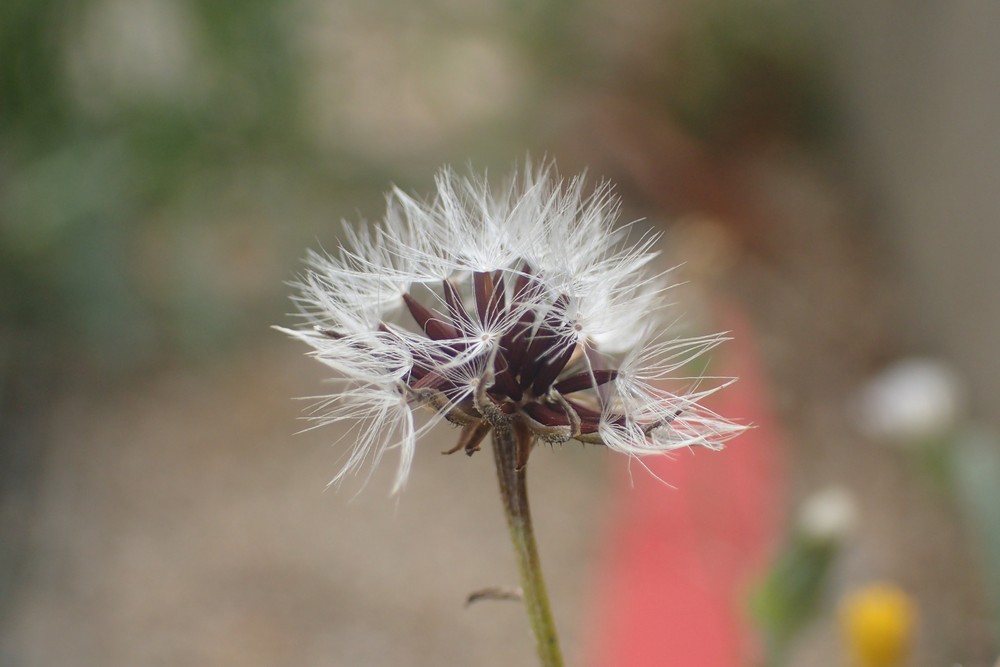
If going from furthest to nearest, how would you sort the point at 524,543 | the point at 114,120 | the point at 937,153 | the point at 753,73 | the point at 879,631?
the point at 753,73 < the point at 937,153 < the point at 114,120 < the point at 879,631 < the point at 524,543

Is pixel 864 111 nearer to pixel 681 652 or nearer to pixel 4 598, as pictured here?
pixel 681 652

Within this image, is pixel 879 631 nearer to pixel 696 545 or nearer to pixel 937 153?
pixel 696 545

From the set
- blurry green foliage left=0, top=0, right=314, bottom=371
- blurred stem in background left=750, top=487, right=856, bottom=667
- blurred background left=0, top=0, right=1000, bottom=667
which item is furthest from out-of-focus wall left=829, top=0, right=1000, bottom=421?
blurry green foliage left=0, top=0, right=314, bottom=371

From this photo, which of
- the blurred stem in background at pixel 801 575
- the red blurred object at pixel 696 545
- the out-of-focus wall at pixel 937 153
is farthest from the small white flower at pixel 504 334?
the out-of-focus wall at pixel 937 153

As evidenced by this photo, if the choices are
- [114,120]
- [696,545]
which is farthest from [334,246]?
[696,545]

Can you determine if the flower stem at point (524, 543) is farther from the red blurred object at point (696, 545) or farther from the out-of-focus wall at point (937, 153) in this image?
the out-of-focus wall at point (937, 153)
